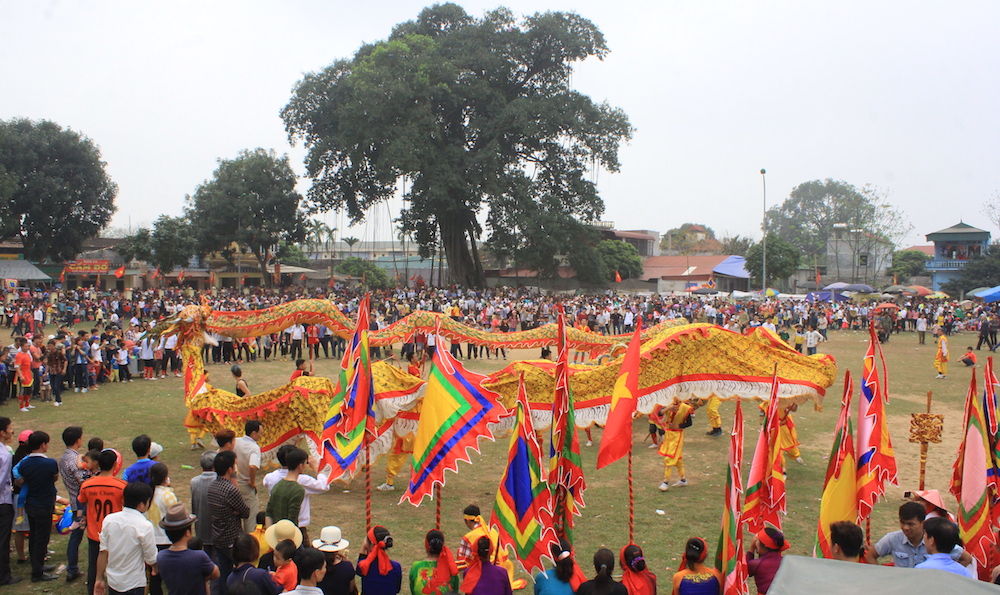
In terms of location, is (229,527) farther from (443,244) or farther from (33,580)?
(443,244)

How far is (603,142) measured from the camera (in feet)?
119

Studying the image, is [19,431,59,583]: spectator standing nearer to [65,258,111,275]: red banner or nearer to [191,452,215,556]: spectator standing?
[191,452,215,556]: spectator standing

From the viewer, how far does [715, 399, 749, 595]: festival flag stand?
472 centimetres

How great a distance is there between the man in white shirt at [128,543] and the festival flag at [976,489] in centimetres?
631

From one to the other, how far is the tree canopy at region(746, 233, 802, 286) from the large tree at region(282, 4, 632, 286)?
599 inches

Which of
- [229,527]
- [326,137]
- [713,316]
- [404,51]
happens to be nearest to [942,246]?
[713,316]

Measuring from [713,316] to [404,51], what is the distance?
789 inches

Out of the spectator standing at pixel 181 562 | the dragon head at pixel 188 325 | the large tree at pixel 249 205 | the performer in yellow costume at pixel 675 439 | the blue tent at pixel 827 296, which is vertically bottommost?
the performer in yellow costume at pixel 675 439

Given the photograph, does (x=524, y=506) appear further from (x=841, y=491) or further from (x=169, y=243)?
(x=169, y=243)

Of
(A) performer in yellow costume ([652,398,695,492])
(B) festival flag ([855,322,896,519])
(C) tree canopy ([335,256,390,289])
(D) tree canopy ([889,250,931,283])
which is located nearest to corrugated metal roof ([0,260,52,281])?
(C) tree canopy ([335,256,390,289])

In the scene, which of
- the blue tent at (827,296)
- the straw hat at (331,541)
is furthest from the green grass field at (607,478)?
the blue tent at (827,296)

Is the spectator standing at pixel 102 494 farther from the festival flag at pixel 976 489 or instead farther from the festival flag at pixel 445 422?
the festival flag at pixel 976 489

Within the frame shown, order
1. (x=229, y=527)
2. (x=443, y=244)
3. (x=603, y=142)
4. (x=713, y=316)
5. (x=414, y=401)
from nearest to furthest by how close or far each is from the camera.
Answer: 1. (x=229, y=527)
2. (x=414, y=401)
3. (x=713, y=316)
4. (x=603, y=142)
5. (x=443, y=244)

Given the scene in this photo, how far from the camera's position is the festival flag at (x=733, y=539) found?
472cm
